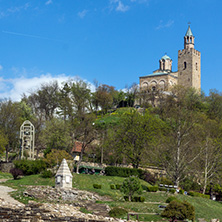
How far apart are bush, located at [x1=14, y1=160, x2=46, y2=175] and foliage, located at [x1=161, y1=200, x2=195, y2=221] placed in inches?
685

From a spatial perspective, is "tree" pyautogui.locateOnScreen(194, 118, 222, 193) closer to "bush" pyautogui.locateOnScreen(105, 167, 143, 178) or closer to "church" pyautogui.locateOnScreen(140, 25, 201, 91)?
"bush" pyautogui.locateOnScreen(105, 167, 143, 178)

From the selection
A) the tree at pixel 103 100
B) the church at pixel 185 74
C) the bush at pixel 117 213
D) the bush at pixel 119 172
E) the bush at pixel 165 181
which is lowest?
the bush at pixel 165 181

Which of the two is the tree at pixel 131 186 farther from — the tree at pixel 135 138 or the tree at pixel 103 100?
the tree at pixel 103 100

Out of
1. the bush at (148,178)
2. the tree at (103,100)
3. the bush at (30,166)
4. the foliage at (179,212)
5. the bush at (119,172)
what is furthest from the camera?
the tree at (103,100)

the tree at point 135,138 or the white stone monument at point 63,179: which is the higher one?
the tree at point 135,138

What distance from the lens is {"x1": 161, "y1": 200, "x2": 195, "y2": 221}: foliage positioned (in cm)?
1883

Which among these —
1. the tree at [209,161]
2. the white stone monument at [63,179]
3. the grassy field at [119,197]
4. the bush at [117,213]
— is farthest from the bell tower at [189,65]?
the bush at [117,213]

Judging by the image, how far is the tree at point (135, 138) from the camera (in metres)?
43.7

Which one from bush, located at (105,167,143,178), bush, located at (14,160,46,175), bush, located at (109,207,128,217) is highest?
bush, located at (14,160,46,175)

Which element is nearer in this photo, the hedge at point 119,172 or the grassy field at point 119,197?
the grassy field at point 119,197

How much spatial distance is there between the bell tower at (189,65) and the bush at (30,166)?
68.5 meters

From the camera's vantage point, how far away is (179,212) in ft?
61.7

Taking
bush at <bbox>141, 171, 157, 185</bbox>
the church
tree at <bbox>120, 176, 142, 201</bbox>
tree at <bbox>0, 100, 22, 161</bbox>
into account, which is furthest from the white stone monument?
Result: the church

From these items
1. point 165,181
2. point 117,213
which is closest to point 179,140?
point 165,181
